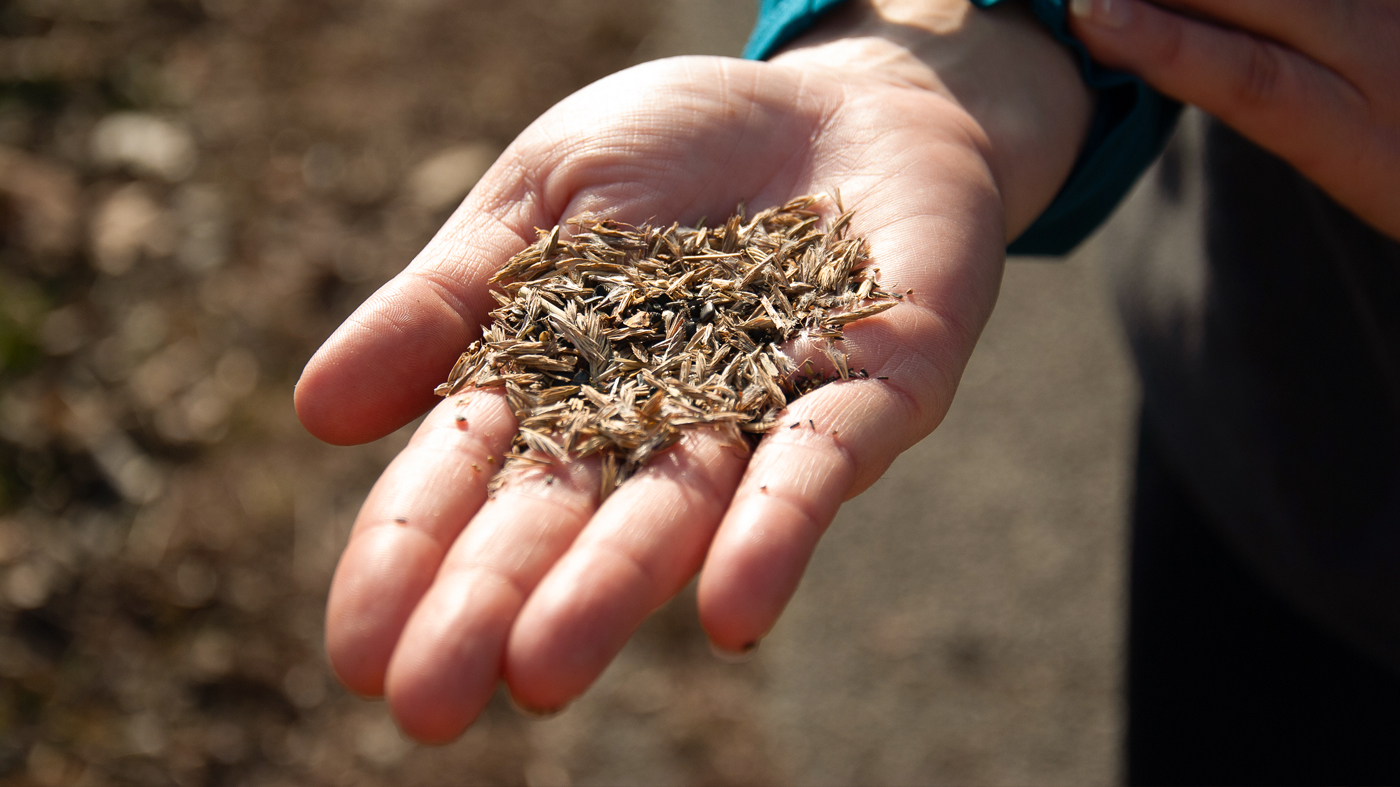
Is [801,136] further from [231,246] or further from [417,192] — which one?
[231,246]

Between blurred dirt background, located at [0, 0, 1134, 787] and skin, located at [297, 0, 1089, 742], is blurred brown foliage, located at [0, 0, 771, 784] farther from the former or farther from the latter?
skin, located at [297, 0, 1089, 742]

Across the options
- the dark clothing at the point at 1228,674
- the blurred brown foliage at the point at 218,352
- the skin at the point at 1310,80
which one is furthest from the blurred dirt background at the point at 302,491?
the skin at the point at 1310,80

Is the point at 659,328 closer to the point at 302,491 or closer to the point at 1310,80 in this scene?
the point at 1310,80

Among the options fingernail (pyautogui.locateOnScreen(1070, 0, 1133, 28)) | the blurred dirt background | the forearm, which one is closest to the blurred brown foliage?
the blurred dirt background

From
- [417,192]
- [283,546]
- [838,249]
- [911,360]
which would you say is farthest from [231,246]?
[911,360]

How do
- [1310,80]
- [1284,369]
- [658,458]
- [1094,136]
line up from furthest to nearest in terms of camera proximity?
[1094,136] → [1284,369] → [1310,80] → [658,458]

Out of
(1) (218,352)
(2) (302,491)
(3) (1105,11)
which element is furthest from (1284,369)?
(1) (218,352)

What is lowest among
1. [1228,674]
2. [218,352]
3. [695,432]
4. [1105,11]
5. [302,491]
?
[1228,674]
